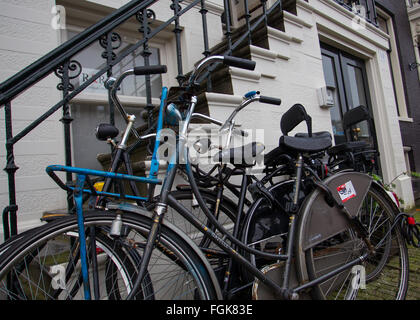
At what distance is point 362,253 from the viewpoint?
1.67 metres

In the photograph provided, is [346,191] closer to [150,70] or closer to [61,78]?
[150,70]

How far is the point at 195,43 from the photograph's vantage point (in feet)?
11.7

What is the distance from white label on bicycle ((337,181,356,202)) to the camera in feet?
5.26

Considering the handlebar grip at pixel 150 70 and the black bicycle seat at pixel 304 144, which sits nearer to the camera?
the handlebar grip at pixel 150 70

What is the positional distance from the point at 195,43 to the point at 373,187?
291cm

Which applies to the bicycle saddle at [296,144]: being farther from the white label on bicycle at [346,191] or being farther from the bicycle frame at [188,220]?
the white label on bicycle at [346,191]

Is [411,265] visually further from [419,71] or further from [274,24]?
[419,71]

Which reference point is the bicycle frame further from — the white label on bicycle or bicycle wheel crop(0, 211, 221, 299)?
the white label on bicycle

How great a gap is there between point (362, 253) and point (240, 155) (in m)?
1.10

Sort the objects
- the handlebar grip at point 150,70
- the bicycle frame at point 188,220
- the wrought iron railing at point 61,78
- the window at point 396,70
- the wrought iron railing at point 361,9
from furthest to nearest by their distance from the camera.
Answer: the window at point 396,70 < the wrought iron railing at point 361,9 < the wrought iron railing at point 61,78 < the handlebar grip at point 150,70 < the bicycle frame at point 188,220

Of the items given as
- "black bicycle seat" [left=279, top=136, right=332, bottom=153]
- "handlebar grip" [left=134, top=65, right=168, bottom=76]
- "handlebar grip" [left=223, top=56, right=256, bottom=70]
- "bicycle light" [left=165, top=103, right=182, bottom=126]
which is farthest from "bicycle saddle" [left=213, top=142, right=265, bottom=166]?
"handlebar grip" [left=134, top=65, right=168, bottom=76]

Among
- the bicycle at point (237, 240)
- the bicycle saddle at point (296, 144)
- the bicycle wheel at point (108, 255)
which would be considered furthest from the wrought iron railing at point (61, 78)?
the bicycle saddle at point (296, 144)

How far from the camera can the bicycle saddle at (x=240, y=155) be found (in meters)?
1.42
